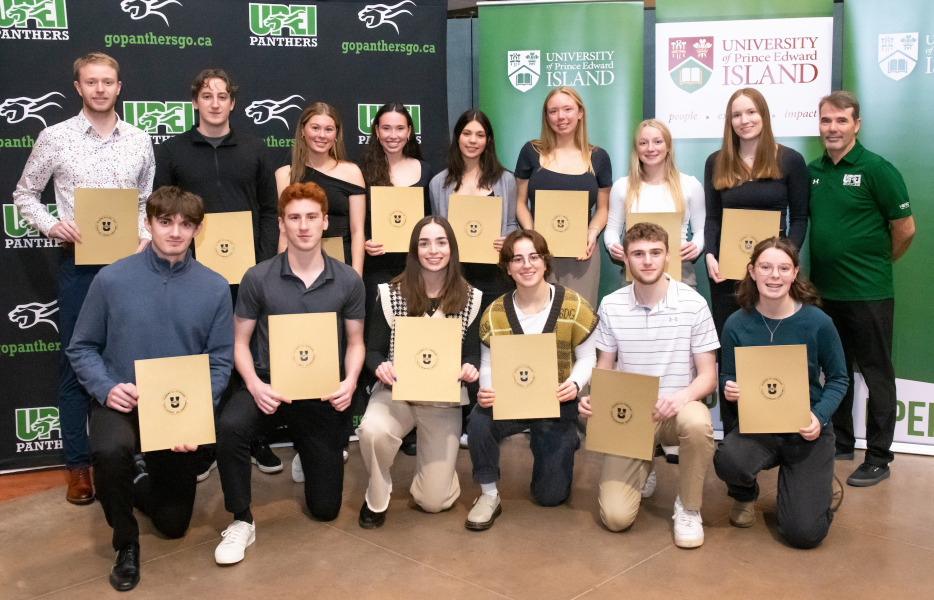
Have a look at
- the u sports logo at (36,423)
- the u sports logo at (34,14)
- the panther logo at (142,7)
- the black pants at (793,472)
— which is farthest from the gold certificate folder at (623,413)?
the u sports logo at (34,14)

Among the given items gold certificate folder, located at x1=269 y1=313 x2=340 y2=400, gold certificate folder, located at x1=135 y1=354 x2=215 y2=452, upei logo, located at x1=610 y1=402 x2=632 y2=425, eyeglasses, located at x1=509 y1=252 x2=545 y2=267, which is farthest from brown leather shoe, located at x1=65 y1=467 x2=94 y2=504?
upei logo, located at x1=610 y1=402 x2=632 y2=425

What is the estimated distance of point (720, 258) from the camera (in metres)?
4.10

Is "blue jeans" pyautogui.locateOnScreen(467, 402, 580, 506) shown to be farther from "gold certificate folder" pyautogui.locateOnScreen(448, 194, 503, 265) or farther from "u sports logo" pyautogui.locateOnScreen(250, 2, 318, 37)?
"u sports logo" pyautogui.locateOnScreen(250, 2, 318, 37)

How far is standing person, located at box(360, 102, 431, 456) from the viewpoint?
14.3ft

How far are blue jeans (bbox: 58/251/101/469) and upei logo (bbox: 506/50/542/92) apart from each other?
2591 millimetres

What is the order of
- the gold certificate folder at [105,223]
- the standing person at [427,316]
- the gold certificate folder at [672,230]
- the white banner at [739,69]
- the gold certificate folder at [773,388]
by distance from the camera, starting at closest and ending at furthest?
the gold certificate folder at [773,388], the standing person at [427,316], the gold certificate folder at [105,223], the gold certificate folder at [672,230], the white banner at [739,69]

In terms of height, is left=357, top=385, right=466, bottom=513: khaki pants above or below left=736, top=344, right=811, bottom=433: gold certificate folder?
below

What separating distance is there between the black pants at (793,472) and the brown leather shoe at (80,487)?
9.37 ft

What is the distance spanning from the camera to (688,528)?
10.8 ft

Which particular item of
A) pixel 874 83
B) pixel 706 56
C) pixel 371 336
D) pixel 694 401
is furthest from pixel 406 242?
pixel 874 83

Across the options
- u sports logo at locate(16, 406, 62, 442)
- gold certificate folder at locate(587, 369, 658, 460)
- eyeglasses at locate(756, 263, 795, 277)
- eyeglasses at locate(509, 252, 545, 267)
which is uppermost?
eyeglasses at locate(509, 252, 545, 267)

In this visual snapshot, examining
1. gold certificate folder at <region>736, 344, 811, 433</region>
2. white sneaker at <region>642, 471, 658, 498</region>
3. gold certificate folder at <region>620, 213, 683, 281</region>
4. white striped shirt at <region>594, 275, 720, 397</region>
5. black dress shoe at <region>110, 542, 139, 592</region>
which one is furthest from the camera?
gold certificate folder at <region>620, 213, 683, 281</region>

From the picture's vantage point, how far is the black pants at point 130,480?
303cm

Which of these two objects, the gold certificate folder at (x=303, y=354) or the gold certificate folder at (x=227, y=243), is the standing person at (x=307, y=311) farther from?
the gold certificate folder at (x=227, y=243)
